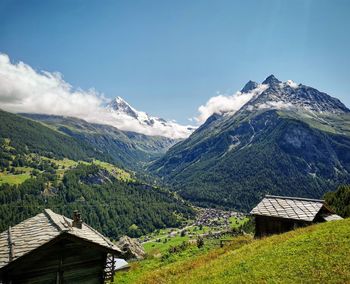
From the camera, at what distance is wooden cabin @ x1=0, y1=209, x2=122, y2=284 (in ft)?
66.1

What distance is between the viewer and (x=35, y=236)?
71.5 feet

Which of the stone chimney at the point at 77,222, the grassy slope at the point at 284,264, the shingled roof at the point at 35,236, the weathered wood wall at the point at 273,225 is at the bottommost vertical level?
the grassy slope at the point at 284,264

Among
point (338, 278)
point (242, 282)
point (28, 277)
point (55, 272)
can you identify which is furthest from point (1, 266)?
point (338, 278)

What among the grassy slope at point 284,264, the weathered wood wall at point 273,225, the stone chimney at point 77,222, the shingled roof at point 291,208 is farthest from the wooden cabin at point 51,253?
the shingled roof at point 291,208

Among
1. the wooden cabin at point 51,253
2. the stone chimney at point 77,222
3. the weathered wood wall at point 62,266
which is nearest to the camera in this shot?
the wooden cabin at point 51,253

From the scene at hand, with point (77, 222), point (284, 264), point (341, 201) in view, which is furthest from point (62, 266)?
point (341, 201)

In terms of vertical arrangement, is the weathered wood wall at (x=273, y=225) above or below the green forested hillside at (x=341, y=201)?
below

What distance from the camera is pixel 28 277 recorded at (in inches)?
808

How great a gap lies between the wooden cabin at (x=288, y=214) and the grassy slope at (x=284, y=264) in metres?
11.8

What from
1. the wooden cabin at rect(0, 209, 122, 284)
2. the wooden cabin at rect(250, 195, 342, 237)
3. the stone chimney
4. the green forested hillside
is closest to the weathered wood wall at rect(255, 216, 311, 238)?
the wooden cabin at rect(250, 195, 342, 237)

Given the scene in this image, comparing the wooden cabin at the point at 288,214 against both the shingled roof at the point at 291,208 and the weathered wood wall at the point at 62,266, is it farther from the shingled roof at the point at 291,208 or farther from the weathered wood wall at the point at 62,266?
the weathered wood wall at the point at 62,266

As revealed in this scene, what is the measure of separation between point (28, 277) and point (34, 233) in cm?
292

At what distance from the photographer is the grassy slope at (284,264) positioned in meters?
19.6

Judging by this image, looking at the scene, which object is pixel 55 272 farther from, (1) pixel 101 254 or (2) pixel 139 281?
(2) pixel 139 281
